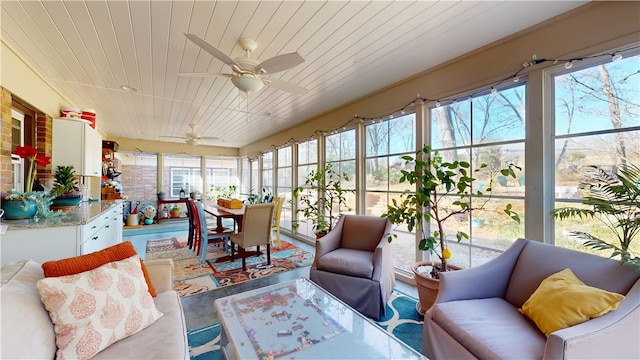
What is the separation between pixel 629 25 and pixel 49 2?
12.6 ft

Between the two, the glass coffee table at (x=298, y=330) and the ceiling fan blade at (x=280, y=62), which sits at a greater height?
the ceiling fan blade at (x=280, y=62)

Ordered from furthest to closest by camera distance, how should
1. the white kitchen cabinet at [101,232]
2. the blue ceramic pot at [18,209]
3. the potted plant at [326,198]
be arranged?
the potted plant at [326,198] → the white kitchen cabinet at [101,232] → the blue ceramic pot at [18,209]

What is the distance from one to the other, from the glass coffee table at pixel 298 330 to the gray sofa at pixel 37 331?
0.27 m

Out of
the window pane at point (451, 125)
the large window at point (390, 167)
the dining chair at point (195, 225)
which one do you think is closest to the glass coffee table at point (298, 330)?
the large window at point (390, 167)

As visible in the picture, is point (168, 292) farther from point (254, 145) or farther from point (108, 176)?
point (254, 145)

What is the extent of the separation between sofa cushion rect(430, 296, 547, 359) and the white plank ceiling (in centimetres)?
202

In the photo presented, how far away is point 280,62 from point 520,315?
229 cm

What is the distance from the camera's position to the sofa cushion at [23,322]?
34.9 inches

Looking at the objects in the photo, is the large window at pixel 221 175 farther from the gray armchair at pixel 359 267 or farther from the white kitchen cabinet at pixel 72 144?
the gray armchair at pixel 359 267

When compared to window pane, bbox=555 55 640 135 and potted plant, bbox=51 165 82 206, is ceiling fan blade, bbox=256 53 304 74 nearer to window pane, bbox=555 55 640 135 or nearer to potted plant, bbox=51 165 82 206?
window pane, bbox=555 55 640 135

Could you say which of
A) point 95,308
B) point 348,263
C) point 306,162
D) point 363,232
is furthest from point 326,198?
point 95,308

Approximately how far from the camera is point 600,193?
159 centimetres

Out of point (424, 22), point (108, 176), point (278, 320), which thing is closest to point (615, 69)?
point (424, 22)

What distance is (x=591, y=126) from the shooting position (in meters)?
1.75
